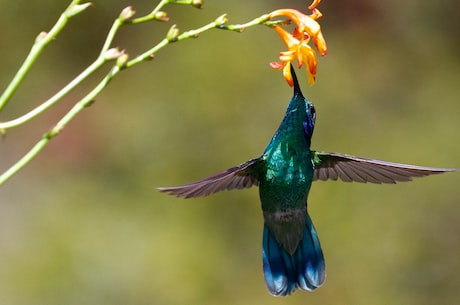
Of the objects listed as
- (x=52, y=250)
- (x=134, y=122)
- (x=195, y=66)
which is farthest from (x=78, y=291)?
(x=195, y=66)

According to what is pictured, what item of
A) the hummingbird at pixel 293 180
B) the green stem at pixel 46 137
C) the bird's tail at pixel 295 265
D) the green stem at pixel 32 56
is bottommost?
the bird's tail at pixel 295 265

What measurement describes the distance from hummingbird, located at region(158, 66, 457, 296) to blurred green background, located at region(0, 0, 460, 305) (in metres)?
2.33

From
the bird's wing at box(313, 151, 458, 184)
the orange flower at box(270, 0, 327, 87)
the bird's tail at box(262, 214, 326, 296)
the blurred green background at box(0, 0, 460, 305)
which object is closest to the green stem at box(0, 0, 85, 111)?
the orange flower at box(270, 0, 327, 87)

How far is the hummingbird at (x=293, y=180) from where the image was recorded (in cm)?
219

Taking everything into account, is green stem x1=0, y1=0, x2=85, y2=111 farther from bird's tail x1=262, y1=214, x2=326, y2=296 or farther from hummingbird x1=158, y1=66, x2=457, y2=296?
bird's tail x1=262, y1=214, x2=326, y2=296

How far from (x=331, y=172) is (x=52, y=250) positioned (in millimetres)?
3084

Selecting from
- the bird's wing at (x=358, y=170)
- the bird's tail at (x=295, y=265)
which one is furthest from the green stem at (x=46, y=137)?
the bird's tail at (x=295, y=265)

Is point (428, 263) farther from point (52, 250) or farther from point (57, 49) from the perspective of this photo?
point (57, 49)

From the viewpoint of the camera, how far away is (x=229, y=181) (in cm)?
228

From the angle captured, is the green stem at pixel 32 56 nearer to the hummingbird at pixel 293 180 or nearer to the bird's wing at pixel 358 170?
the hummingbird at pixel 293 180

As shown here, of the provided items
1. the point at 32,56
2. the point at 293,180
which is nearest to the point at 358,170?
the point at 293,180

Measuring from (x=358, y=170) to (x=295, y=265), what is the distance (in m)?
0.44

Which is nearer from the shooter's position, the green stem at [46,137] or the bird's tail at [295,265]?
the green stem at [46,137]

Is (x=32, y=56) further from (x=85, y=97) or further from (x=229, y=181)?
(x=229, y=181)
